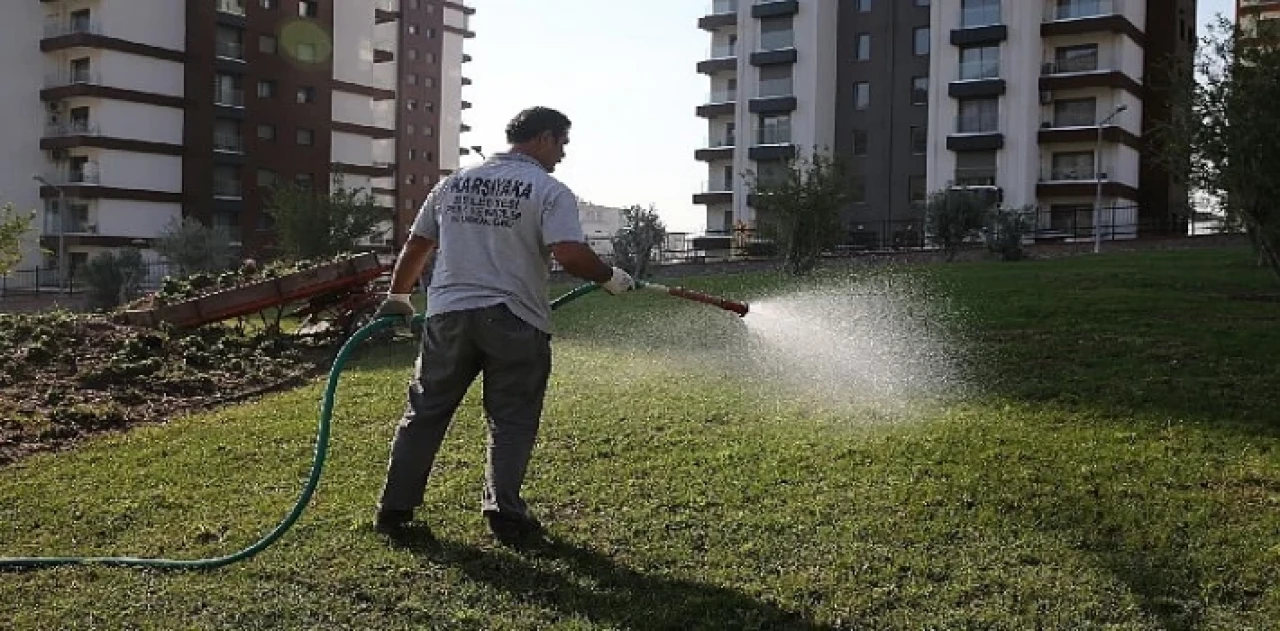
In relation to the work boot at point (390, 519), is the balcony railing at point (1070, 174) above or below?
above

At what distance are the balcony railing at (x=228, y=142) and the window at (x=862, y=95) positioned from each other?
32370mm

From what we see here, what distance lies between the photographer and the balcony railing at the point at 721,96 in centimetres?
6919

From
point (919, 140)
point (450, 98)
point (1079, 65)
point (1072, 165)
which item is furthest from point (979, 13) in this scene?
point (450, 98)

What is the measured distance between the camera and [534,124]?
5.74 metres

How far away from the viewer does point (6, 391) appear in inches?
435

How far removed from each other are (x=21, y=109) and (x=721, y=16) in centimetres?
3692

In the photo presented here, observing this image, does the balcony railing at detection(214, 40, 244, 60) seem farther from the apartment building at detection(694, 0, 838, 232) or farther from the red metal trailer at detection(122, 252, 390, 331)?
the red metal trailer at detection(122, 252, 390, 331)

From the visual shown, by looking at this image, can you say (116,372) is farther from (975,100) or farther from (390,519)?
(975,100)

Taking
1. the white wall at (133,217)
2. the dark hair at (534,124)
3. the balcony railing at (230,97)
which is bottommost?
the dark hair at (534,124)

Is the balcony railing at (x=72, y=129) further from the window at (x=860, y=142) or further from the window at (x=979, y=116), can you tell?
Result: the window at (x=979, y=116)

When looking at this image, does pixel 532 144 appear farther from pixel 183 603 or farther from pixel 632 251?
pixel 632 251

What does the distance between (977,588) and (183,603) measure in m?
3.27

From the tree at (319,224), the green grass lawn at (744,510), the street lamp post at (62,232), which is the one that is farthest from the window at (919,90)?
the green grass lawn at (744,510)

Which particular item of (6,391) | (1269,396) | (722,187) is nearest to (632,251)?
(6,391)
